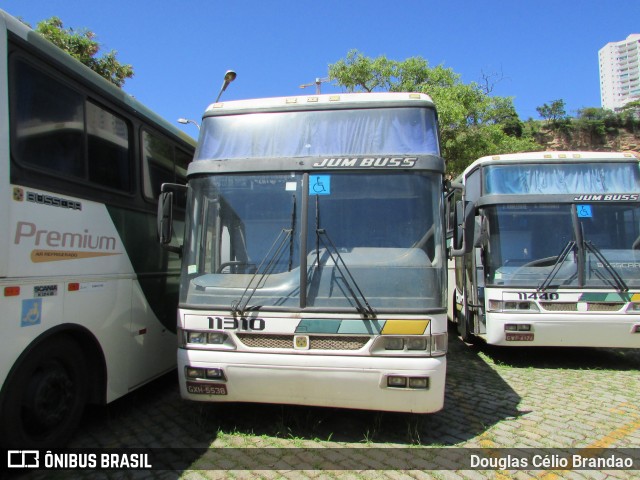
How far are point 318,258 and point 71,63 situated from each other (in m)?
2.78

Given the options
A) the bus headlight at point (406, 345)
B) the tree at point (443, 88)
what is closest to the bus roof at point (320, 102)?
the bus headlight at point (406, 345)

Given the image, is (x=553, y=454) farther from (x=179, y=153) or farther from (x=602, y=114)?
(x=602, y=114)

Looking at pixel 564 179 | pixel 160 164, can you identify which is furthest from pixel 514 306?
pixel 160 164

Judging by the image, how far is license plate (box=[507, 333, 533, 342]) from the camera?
6730 millimetres

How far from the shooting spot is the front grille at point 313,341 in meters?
3.96

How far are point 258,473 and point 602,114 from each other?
69307 millimetres

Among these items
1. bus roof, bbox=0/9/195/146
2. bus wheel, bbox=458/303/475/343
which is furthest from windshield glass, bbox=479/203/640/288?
bus roof, bbox=0/9/195/146

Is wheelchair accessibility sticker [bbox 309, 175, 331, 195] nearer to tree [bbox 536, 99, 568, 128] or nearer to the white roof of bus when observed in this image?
the white roof of bus

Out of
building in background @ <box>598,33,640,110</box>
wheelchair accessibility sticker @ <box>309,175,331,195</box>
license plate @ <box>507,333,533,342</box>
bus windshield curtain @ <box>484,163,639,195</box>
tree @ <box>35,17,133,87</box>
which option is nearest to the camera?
wheelchair accessibility sticker @ <box>309,175,331,195</box>

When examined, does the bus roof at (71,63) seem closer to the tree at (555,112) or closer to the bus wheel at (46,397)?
the bus wheel at (46,397)

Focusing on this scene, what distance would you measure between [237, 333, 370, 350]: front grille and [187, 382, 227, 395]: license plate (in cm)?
45

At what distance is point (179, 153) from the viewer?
638 cm

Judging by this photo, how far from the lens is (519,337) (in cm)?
676

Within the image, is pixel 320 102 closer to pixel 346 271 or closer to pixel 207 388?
pixel 346 271
